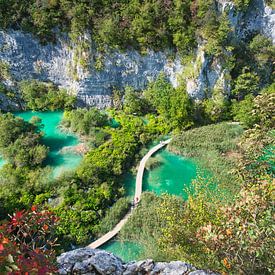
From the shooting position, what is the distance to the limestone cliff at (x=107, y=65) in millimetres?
27469

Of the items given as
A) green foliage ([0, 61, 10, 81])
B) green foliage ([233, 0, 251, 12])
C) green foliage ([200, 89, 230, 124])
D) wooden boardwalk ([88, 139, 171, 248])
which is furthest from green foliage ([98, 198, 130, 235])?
green foliage ([233, 0, 251, 12])

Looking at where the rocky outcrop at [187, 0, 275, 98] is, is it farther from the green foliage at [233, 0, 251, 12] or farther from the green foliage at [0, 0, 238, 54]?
the green foliage at [0, 0, 238, 54]

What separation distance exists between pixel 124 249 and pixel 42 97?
15813mm

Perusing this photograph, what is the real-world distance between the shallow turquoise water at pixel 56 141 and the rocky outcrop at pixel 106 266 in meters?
13.8

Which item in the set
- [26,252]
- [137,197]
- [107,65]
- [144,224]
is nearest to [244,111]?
[137,197]

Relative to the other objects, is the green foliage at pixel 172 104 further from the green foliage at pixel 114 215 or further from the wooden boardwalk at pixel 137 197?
the green foliage at pixel 114 215

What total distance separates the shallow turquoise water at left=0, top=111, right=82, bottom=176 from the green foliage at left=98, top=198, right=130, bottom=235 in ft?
14.5

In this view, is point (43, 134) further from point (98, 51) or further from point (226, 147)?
point (226, 147)

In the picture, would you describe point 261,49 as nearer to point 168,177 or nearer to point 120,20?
point 120,20

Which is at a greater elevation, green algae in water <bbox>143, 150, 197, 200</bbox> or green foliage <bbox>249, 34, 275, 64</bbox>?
green foliage <bbox>249, 34, 275, 64</bbox>

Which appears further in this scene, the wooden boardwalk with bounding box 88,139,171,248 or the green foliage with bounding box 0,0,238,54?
the green foliage with bounding box 0,0,238,54

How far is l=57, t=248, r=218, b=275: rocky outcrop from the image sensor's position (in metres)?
8.20

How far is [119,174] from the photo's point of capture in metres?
22.3

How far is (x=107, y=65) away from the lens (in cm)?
2805
